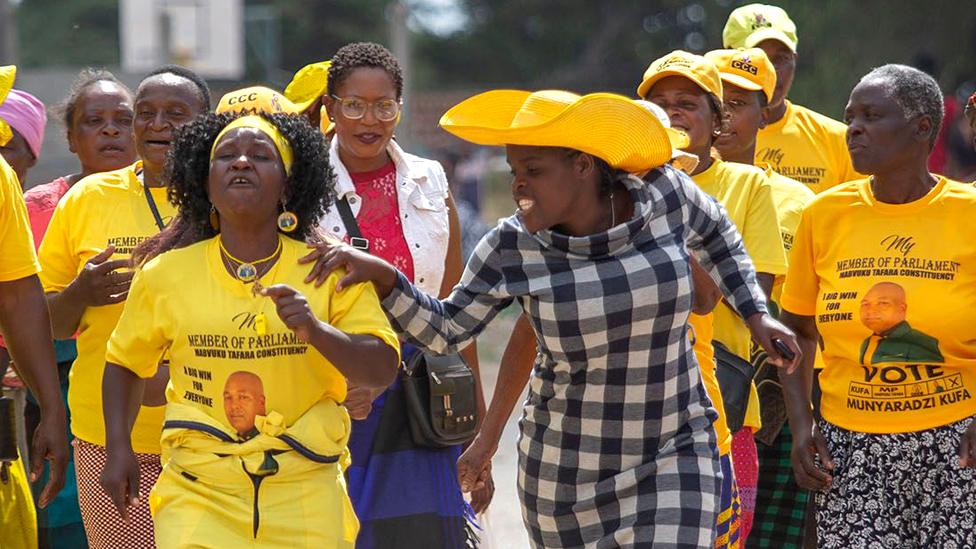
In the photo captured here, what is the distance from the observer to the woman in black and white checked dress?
5.15 meters

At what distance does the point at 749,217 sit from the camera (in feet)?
22.0

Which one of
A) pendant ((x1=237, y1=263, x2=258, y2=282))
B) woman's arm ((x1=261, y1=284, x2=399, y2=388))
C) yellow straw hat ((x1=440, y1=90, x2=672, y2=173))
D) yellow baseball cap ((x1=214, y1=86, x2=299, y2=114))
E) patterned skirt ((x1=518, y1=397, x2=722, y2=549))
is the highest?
yellow baseball cap ((x1=214, y1=86, x2=299, y2=114))

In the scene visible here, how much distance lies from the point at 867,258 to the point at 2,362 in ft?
11.2

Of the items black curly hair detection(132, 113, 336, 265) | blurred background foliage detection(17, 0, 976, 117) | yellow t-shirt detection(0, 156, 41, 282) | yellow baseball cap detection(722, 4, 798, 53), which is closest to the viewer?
black curly hair detection(132, 113, 336, 265)

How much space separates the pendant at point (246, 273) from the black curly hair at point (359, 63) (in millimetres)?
1770

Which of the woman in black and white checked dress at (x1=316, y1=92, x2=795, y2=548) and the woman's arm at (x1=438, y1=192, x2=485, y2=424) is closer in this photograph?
the woman in black and white checked dress at (x1=316, y1=92, x2=795, y2=548)

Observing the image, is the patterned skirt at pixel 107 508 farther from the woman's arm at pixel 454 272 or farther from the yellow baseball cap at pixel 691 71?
the yellow baseball cap at pixel 691 71

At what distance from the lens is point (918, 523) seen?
5.79 metres

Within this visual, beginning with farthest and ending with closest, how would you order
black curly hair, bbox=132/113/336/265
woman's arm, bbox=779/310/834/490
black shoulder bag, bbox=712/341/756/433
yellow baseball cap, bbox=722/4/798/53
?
yellow baseball cap, bbox=722/4/798/53
black shoulder bag, bbox=712/341/756/433
woman's arm, bbox=779/310/834/490
black curly hair, bbox=132/113/336/265

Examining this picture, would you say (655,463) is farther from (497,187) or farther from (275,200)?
(497,187)

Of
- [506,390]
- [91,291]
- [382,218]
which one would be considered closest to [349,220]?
[382,218]

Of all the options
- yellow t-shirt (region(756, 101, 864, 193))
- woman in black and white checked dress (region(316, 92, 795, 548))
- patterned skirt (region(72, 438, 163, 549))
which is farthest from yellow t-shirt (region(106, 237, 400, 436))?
yellow t-shirt (region(756, 101, 864, 193))

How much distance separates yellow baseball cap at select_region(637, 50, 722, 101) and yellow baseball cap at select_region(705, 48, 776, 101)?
66 cm

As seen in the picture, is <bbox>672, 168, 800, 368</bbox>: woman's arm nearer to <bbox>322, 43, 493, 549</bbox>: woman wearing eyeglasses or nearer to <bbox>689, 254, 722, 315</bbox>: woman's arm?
<bbox>689, 254, 722, 315</bbox>: woman's arm
